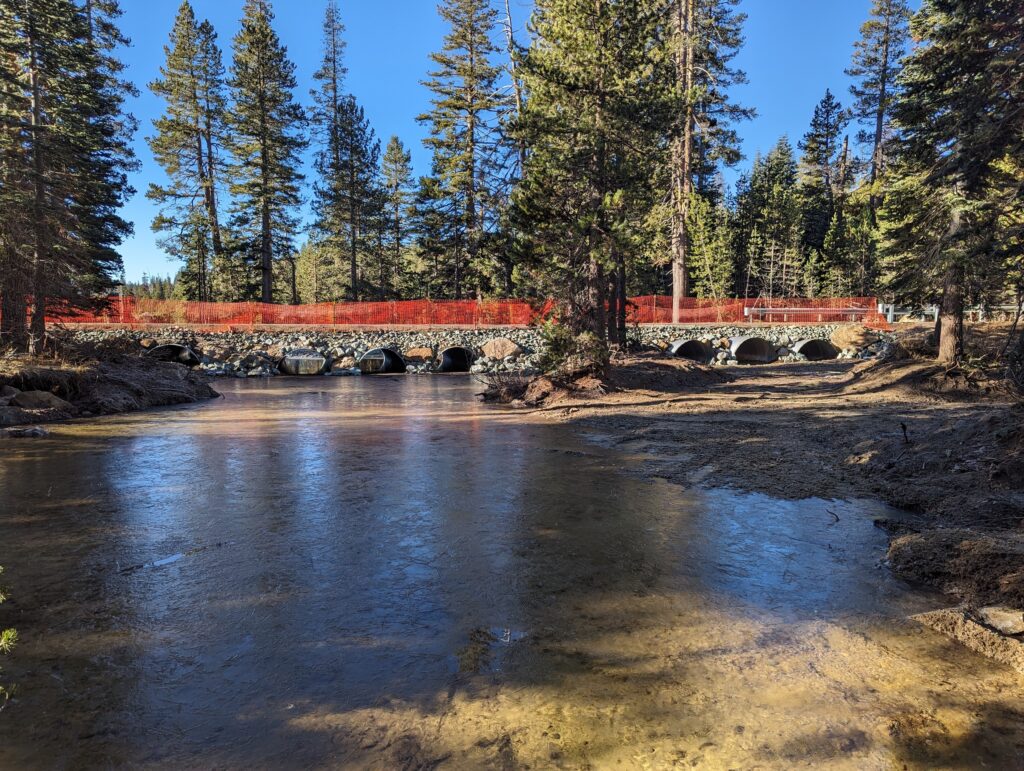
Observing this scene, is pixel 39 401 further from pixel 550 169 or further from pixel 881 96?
pixel 881 96

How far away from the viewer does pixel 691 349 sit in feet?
77.8

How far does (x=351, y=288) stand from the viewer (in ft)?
158

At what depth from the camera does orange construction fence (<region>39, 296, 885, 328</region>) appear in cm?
3183

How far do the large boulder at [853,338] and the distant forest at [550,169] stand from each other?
5.26 meters

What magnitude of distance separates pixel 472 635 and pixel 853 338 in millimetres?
29120

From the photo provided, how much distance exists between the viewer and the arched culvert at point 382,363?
26516 millimetres

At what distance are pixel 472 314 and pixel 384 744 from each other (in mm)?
31690

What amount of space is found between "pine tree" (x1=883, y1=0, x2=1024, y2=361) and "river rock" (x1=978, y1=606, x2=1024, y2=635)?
8.48 meters

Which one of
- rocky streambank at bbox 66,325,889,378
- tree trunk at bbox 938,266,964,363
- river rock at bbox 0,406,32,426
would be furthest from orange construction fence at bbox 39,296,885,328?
river rock at bbox 0,406,32,426

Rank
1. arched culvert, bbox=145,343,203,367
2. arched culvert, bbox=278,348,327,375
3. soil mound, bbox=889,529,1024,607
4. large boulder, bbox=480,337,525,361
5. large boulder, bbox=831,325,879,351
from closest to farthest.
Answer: soil mound, bbox=889,529,1024,607
arched culvert, bbox=145,343,203,367
arched culvert, bbox=278,348,327,375
large boulder, bbox=831,325,879,351
large boulder, bbox=480,337,525,361

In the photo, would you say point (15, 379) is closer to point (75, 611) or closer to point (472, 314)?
point (75, 611)

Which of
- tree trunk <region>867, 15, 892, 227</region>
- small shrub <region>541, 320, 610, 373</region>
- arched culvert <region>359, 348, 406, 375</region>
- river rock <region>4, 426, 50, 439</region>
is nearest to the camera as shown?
river rock <region>4, 426, 50, 439</region>

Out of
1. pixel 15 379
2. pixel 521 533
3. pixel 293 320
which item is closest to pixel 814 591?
pixel 521 533

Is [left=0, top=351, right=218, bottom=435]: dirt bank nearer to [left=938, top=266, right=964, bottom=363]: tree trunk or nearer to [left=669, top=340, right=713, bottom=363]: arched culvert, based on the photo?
[left=669, top=340, right=713, bottom=363]: arched culvert
